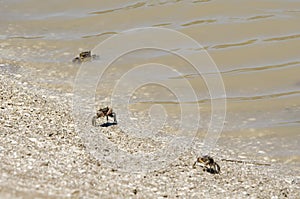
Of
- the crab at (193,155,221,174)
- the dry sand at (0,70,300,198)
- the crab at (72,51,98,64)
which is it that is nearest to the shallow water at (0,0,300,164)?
the crab at (72,51,98,64)

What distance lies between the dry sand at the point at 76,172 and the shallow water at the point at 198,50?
3.03 feet

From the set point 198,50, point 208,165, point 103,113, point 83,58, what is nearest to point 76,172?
point 208,165

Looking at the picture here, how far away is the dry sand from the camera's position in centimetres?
580

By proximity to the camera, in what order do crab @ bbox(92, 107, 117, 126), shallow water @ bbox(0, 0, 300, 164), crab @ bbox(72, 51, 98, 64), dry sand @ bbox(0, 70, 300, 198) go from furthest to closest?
1. crab @ bbox(72, 51, 98, 64)
2. shallow water @ bbox(0, 0, 300, 164)
3. crab @ bbox(92, 107, 117, 126)
4. dry sand @ bbox(0, 70, 300, 198)

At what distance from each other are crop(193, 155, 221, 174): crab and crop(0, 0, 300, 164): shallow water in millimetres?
1096

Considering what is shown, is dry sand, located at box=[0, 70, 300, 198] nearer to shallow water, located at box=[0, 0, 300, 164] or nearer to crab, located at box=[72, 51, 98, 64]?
shallow water, located at box=[0, 0, 300, 164]

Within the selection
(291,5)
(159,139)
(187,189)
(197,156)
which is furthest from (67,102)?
(291,5)

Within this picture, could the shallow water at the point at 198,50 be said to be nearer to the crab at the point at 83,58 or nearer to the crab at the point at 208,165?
the crab at the point at 83,58

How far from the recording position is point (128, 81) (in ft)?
33.8

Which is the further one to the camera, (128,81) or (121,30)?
(121,30)

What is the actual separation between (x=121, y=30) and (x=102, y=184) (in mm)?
6694

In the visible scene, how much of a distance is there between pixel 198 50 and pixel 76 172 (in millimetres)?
5614

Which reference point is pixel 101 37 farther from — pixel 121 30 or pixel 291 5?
pixel 291 5

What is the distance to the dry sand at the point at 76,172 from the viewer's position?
5.80 meters
